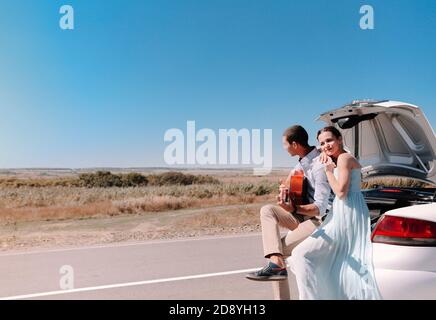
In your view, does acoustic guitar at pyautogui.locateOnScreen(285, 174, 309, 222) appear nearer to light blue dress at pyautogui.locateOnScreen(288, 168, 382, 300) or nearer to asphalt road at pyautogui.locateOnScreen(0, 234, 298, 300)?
light blue dress at pyautogui.locateOnScreen(288, 168, 382, 300)

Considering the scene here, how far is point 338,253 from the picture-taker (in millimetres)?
3609

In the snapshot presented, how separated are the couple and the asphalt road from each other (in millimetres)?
1795

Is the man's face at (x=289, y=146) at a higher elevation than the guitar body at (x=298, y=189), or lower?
higher

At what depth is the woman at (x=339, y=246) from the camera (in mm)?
3543

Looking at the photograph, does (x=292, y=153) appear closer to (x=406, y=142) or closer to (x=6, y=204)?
(x=406, y=142)

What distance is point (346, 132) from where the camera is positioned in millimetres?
5020

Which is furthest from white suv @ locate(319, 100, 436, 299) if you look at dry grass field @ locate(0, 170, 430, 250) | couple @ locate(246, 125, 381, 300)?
dry grass field @ locate(0, 170, 430, 250)

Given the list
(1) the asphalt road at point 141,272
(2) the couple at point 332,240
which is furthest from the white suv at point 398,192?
(1) the asphalt road at point 141,272

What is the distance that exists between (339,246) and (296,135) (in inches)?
39.2

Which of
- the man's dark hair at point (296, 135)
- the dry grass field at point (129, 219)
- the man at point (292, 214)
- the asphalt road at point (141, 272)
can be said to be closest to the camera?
the man at point (292, 214)

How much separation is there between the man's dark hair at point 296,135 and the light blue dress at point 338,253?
0.50 metres

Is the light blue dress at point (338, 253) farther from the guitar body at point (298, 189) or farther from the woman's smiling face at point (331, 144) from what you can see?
the guitar body at point (298, 189)
